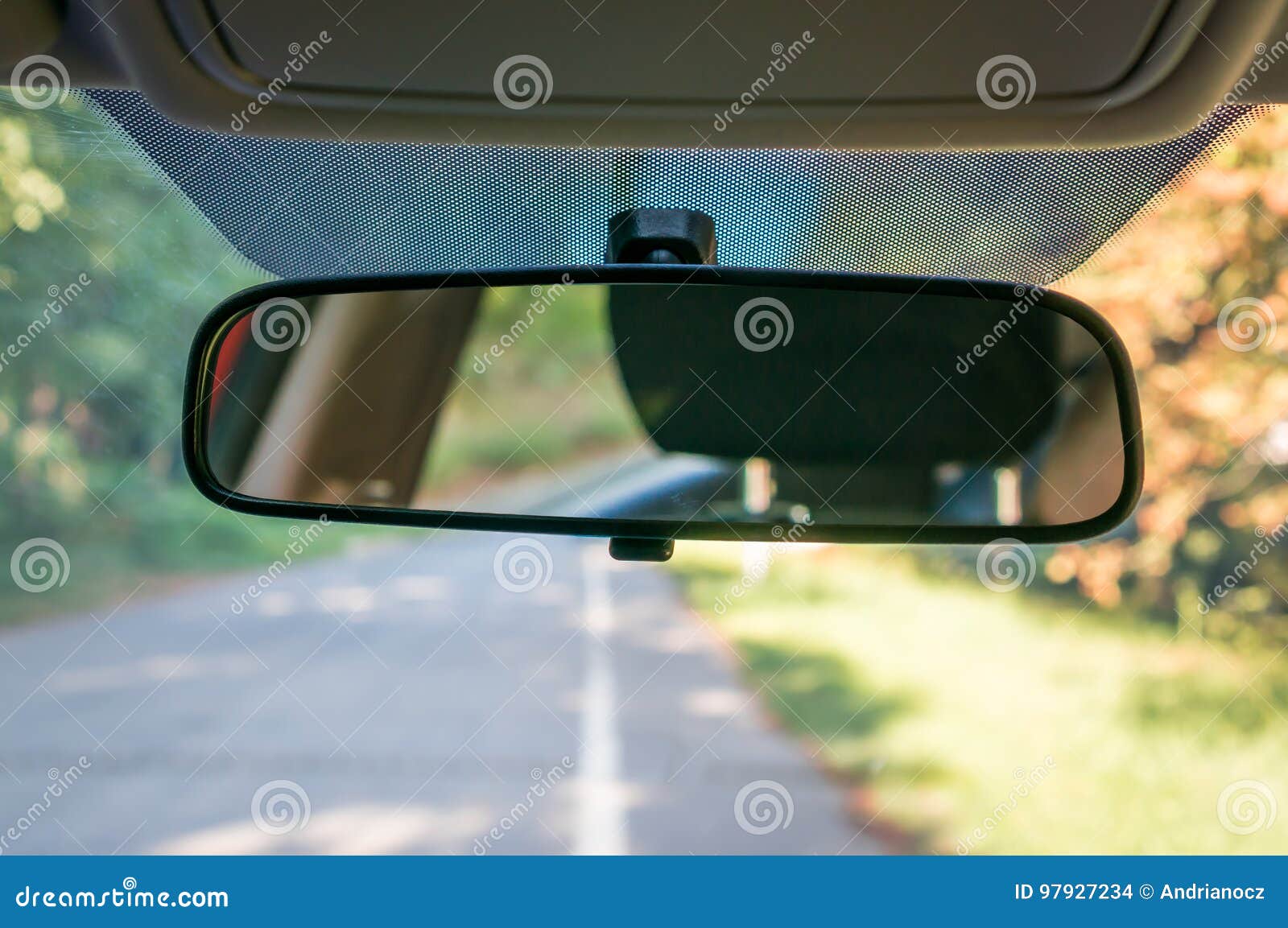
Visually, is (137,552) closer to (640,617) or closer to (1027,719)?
(640,617)

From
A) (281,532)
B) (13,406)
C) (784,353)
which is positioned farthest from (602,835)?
(281,532)

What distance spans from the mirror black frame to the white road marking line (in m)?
4.27

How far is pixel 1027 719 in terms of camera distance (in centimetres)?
774

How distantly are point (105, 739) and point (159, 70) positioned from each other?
749cm

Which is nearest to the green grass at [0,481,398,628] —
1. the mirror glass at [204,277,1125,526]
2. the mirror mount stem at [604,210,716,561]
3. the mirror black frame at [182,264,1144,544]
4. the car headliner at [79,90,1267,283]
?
the mirror glass at [204,277,1125,526]

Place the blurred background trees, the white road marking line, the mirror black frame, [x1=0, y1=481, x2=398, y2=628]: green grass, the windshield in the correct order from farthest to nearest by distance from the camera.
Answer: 1. [x1=0, y1=481, x2=398, y2=628]: green grass
2. the blurred background trees
3. the white road marking line
4. the windshield
5. the mirror black frame

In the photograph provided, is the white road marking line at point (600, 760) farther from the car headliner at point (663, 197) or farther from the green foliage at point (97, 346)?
the car headliner at point (663, 197)

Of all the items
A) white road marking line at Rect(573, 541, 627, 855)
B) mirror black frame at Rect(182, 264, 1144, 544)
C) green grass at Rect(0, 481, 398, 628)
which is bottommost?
mirror black frame at Rect(182, 264, 1144, 544)

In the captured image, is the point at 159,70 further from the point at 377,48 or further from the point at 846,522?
the point at 846,522

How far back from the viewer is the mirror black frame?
1543 millimetres

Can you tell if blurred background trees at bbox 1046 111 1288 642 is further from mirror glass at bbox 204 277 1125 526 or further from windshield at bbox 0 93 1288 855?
mirror glass at bbox 204 277 1125 526

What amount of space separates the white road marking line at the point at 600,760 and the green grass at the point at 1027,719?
1427mm

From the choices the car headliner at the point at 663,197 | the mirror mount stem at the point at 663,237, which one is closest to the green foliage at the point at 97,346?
the car headliner at the point at 663,197

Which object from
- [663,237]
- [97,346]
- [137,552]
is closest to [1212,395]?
[663,237]
